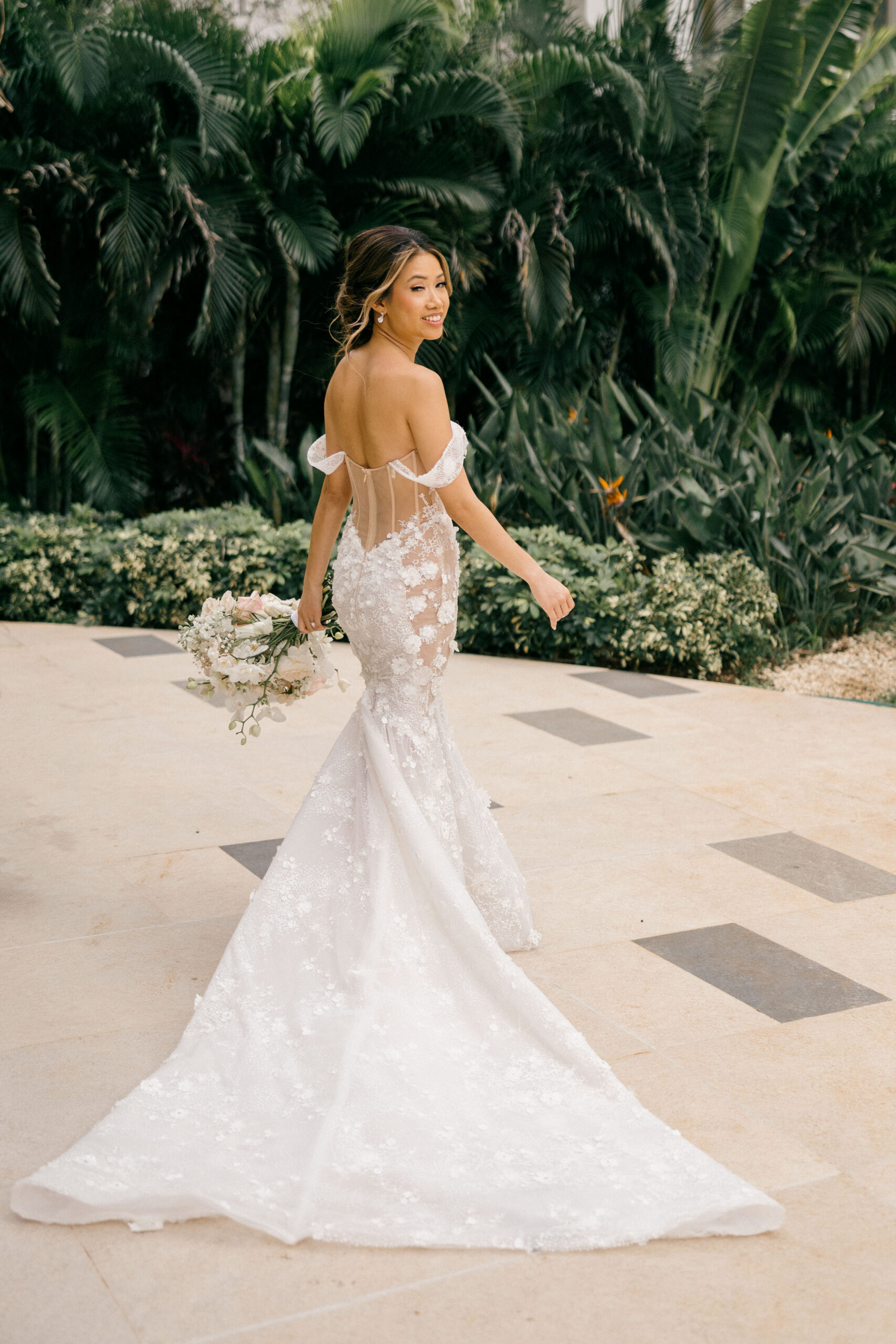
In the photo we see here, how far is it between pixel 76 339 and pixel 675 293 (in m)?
4.86

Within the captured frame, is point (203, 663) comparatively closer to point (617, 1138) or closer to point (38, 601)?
point (617, 1138)

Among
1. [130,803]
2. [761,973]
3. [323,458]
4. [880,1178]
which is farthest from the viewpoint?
[130,803]

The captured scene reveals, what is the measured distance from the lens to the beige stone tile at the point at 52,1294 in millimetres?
1966

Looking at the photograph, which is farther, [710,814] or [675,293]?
[675,293]

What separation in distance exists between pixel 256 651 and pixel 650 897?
4.66 ft

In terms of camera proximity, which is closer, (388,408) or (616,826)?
(388,408)

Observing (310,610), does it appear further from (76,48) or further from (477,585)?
(76,48)

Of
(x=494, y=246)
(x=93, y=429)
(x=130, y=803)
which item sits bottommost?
(x=130, y=803)

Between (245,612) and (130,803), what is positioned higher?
(245,612)

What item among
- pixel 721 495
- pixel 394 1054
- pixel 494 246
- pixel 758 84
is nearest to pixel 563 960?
pixel 394 1054

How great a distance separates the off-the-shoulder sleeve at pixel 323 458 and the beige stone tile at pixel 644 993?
53.5 inches

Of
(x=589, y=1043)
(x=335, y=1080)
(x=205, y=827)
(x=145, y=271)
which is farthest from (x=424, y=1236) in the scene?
(x=145, y=271)

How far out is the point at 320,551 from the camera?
328cm

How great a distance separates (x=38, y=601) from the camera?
26.2ft
